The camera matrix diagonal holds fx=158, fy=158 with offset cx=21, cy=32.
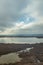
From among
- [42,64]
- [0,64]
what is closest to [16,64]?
[0,64]

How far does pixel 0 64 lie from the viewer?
73.2 feet

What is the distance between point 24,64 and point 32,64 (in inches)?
44.7

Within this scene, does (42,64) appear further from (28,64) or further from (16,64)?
(16,64)

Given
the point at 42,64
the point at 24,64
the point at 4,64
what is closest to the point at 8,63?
the point at 4,64

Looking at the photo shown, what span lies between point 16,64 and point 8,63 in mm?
1227

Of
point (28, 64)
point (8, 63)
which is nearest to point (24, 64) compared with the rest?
point (28, 64)

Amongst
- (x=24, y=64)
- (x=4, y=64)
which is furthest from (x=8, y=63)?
(x=24, y=64)

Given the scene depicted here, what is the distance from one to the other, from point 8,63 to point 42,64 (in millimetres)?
5009

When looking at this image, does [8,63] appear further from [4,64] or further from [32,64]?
[32,64]

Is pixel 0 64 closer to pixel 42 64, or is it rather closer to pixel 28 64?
pixel 28 64

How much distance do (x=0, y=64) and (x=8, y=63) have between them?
1.19 m

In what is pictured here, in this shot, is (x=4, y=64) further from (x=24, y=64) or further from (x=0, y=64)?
(x=24, y=64)

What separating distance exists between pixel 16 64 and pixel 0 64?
2.26 metres

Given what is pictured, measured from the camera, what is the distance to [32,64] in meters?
22.4
